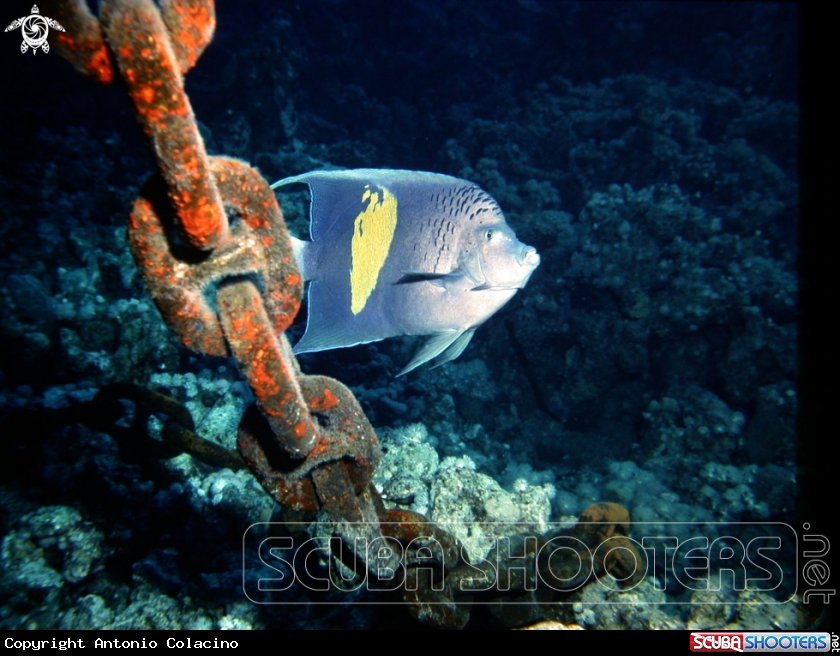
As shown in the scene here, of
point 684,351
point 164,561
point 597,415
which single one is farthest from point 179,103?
point 684,351

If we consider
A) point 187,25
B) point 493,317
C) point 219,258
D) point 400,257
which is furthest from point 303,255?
point 493,317

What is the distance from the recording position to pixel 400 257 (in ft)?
5.95

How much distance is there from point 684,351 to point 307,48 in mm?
11209

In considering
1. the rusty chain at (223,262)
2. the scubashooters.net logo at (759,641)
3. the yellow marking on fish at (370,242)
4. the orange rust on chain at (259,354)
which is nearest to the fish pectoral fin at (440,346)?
the yellow marking on fish at (370,242)

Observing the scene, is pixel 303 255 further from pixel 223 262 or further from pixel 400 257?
pixel 223 262

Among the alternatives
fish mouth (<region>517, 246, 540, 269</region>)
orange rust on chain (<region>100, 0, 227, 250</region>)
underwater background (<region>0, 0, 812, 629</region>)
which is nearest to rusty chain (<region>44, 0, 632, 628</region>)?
orange rust on chain (<region>100, 0, 227, 250</region>)

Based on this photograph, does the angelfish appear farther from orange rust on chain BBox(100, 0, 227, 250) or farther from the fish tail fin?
orange rust on chain BBox(100, 0, 227, 250)

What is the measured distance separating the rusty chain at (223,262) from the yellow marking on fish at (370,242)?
20.3 inches

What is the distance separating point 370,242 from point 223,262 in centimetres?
89

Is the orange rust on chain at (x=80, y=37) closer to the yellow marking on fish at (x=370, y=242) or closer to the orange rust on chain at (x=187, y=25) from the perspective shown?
the orange rust on chain at (x=187, y=25)

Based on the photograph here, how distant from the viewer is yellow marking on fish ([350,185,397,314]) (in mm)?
1701

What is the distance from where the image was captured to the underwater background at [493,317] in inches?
100

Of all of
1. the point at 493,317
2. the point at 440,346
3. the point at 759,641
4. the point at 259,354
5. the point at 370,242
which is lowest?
the point at 759,641

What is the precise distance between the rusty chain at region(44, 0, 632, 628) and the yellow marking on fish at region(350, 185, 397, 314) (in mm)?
516
